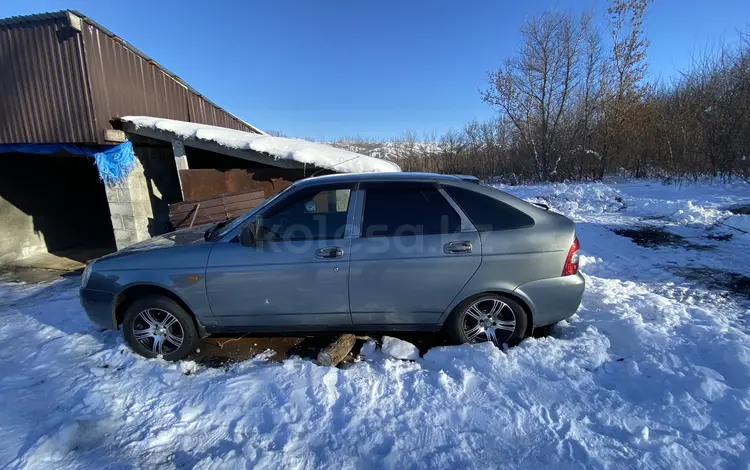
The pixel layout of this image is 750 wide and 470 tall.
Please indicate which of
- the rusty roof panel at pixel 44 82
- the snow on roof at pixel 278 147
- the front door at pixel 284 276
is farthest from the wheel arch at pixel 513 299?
the rusty roof panel at pixel 44 82

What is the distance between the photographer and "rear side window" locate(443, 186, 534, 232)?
3.23 metres

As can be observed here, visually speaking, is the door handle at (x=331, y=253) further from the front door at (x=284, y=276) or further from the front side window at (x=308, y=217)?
the front side window at (x=308, y=217)

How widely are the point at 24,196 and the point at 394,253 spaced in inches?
460

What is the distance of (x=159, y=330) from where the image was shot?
11.2 ft

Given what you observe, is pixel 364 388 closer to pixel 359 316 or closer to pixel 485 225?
pixel 359 316

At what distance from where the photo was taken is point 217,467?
85.2 inches

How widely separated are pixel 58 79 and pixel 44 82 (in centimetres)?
34

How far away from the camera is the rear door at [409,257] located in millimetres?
3139

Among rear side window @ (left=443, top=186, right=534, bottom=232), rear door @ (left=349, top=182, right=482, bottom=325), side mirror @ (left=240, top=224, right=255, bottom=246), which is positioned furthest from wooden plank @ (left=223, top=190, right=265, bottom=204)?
rear side window @ (left=443, top=186, right=534, bottom=232)

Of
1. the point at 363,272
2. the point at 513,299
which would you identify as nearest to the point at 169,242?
the point at 363,272

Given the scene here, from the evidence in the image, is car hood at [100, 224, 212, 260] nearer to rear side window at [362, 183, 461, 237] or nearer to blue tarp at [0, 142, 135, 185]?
rear side window at [362, 183, 461, 237]

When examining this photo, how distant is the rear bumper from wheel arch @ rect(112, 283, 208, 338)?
9.92ft

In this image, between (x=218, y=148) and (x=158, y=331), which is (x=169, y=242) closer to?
(x=158, y=331)

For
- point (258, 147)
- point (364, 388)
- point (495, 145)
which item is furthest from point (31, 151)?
point (495, 145)
